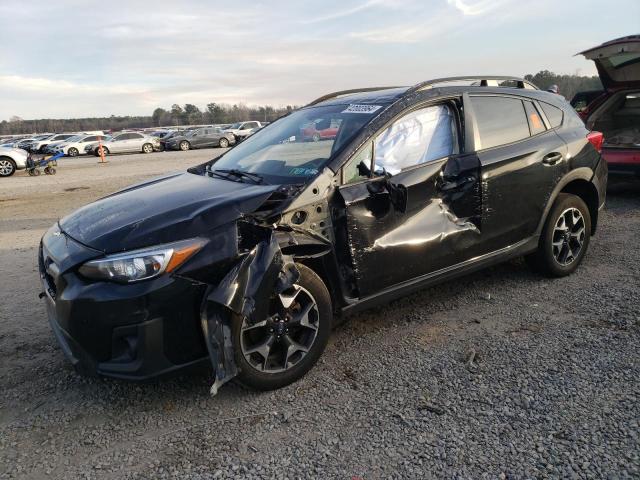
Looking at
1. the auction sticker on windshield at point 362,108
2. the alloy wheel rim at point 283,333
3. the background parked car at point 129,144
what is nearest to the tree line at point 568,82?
the auction sticker on windshield at point 362,108

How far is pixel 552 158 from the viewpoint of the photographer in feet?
13.7

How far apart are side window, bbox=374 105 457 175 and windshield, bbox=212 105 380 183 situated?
0.21 m

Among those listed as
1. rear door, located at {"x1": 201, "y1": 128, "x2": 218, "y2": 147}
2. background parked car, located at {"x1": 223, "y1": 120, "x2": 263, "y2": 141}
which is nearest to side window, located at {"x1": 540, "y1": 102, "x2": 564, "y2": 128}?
rear door, located at {"x1": 201, "y1": 128, "x2": 218, "y2": 147}

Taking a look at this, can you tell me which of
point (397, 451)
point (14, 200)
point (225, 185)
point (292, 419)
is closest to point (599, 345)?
point (397, 451)

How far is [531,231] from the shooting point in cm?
413

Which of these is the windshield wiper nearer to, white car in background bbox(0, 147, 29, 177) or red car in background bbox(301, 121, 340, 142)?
red car in background bbox(301, 121, 340, 142)

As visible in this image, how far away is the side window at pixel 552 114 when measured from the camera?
4.35 metres

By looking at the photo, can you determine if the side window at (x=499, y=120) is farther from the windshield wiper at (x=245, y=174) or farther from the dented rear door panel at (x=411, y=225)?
the windshield wiper at (x=245, y=174)

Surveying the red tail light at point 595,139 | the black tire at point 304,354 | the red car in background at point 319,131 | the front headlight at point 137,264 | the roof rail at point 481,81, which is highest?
the roof rail at point 481,81

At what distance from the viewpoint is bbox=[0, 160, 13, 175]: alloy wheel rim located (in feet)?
55.4

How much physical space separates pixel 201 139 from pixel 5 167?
17.2m

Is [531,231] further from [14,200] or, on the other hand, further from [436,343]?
[14,200]

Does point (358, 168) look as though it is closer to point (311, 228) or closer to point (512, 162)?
point (311, 228)

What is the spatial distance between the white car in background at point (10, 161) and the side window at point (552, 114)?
17.7 metres
